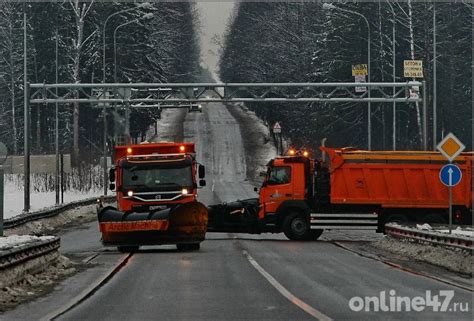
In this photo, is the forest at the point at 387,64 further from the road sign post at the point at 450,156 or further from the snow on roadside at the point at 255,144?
the road sign post at the point at 450,156

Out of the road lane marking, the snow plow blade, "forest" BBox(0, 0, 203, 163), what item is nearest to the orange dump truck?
the snow plow blade

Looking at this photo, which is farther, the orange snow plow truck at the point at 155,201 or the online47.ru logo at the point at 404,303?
the orange snow plow truck at the point at 155,201

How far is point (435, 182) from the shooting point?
115ft

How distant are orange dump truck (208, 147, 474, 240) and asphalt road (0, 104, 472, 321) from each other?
45.3 inches

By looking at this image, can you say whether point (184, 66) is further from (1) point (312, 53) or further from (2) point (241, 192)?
(2) point (241, 192)

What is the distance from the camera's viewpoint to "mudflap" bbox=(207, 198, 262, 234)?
36.2 metres

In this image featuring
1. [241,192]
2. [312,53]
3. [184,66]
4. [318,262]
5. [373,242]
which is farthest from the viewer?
[184,66]

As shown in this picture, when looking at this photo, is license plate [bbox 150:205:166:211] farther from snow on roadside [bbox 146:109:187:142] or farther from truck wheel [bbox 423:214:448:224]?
snow on roadside [bbox 146:109:187:142]

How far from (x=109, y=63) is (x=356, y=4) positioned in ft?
66.4

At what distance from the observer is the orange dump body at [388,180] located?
3525 centimetres

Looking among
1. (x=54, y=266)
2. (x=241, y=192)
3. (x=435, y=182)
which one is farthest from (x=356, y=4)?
(x=54, y=266)

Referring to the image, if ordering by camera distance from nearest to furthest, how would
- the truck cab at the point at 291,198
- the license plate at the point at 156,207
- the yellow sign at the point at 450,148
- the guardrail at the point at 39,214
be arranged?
the yellow sign at the point at 450,148
the license plate at the point at 156,207
the guardrail at the point at 39,214
the truck cab at the point at 291,198

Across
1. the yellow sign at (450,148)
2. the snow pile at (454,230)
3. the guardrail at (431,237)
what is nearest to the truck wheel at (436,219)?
the snow pile at (454,230)

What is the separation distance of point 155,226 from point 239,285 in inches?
359
